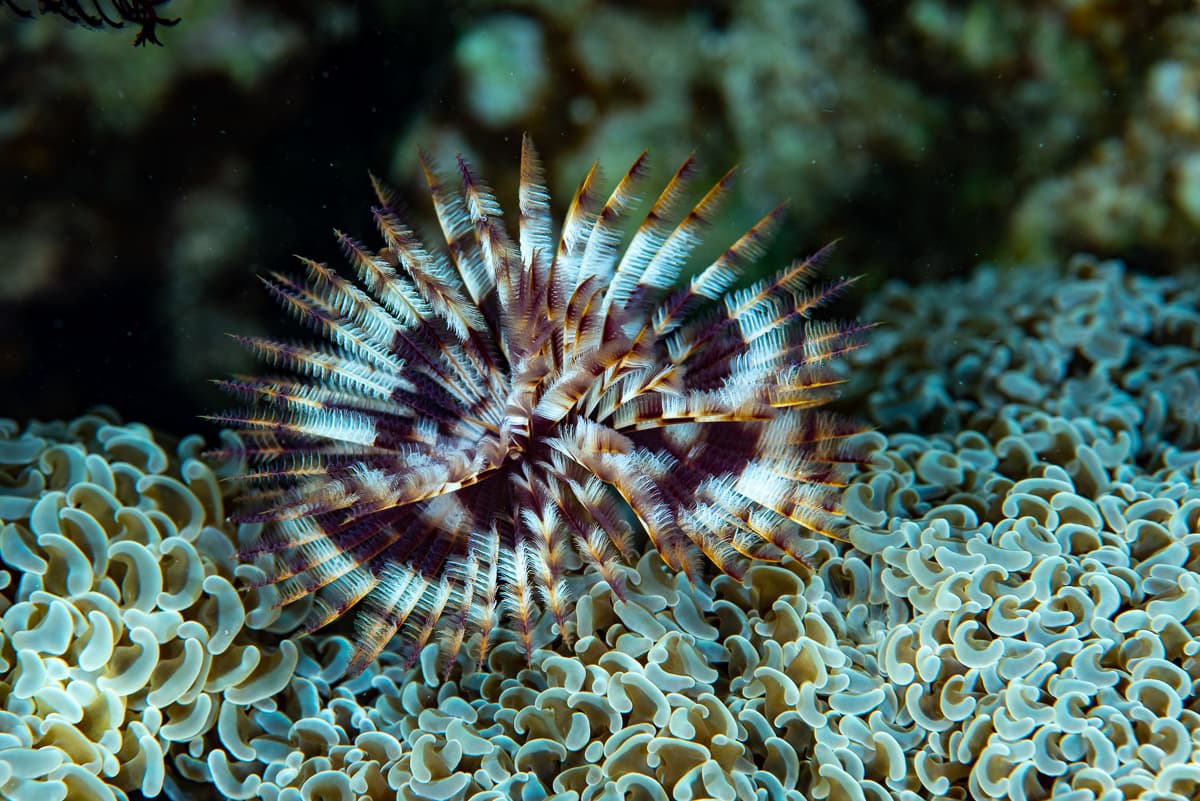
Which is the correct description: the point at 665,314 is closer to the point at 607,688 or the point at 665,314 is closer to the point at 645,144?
the point at 607,688

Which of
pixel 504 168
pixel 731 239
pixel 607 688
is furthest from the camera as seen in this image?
pixel 731 239

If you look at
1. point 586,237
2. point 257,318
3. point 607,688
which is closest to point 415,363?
point 586,237

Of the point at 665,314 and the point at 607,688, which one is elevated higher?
the point at 665,314

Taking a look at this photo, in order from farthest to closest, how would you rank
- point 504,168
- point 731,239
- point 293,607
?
point 731,239 < point 504,168 < point 293,607

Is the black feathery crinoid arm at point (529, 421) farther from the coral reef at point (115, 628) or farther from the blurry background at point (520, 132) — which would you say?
the blurry background at point (520, 132)

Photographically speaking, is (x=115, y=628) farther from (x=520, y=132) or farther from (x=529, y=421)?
(x=520, y=132)

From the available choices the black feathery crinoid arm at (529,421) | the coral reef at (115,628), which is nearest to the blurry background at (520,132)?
the coral reef at (115,628)

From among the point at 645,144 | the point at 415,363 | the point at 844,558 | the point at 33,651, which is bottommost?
the point at 33,651

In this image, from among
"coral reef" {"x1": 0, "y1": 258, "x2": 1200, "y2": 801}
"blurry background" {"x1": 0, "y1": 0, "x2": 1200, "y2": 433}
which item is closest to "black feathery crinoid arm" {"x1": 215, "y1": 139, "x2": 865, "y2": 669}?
"coral reef" {"x1": 0, "y1": 258, "x2": 1200, "y2": 801}
